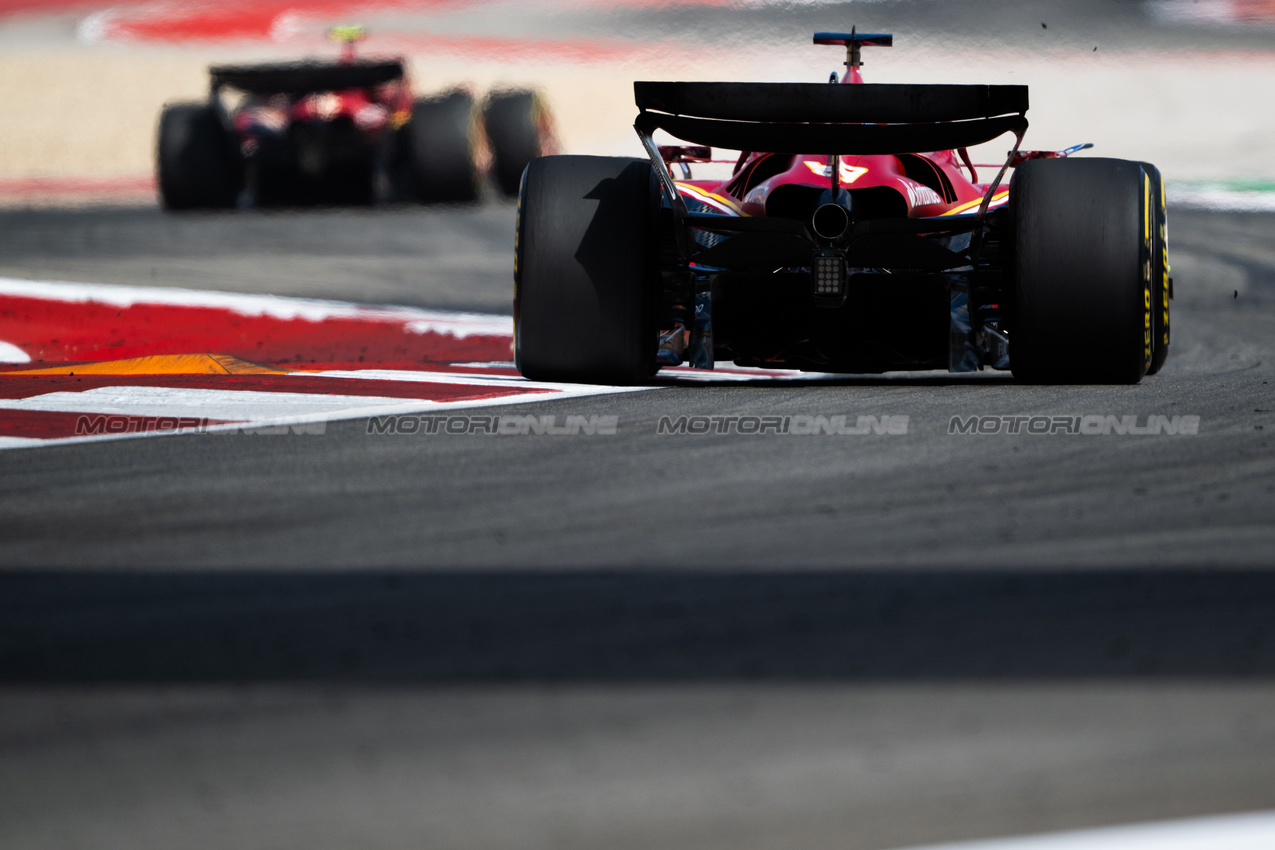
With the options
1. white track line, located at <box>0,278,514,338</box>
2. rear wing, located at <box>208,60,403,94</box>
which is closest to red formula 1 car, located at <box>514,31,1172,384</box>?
white track line, located at <box>0,278,514,338</box>

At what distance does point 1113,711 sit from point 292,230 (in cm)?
1372

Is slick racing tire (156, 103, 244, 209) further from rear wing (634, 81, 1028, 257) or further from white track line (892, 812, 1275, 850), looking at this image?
white track line (892, 812, 1275, 850)

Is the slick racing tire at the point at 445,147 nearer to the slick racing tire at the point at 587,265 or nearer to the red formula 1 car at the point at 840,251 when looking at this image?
the red formula 1 car at the point at 840,251

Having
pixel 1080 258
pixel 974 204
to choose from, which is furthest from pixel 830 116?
pixel 1080 258

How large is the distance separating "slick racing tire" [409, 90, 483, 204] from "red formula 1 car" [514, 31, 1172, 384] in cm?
1056

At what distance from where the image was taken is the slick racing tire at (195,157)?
57.3 ft

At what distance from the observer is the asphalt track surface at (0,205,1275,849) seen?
8.34ft

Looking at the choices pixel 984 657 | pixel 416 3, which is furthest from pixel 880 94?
pixel 416 3

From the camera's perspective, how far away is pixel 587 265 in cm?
673

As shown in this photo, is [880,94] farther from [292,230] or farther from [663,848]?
[292,230]

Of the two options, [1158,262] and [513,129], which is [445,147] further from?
[1158,262]

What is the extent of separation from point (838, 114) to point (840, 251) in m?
0.47

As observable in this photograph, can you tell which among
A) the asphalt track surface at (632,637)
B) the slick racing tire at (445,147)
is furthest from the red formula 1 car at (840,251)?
the slick racing tire at (445,147)

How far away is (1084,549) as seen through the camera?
13.2 feet
